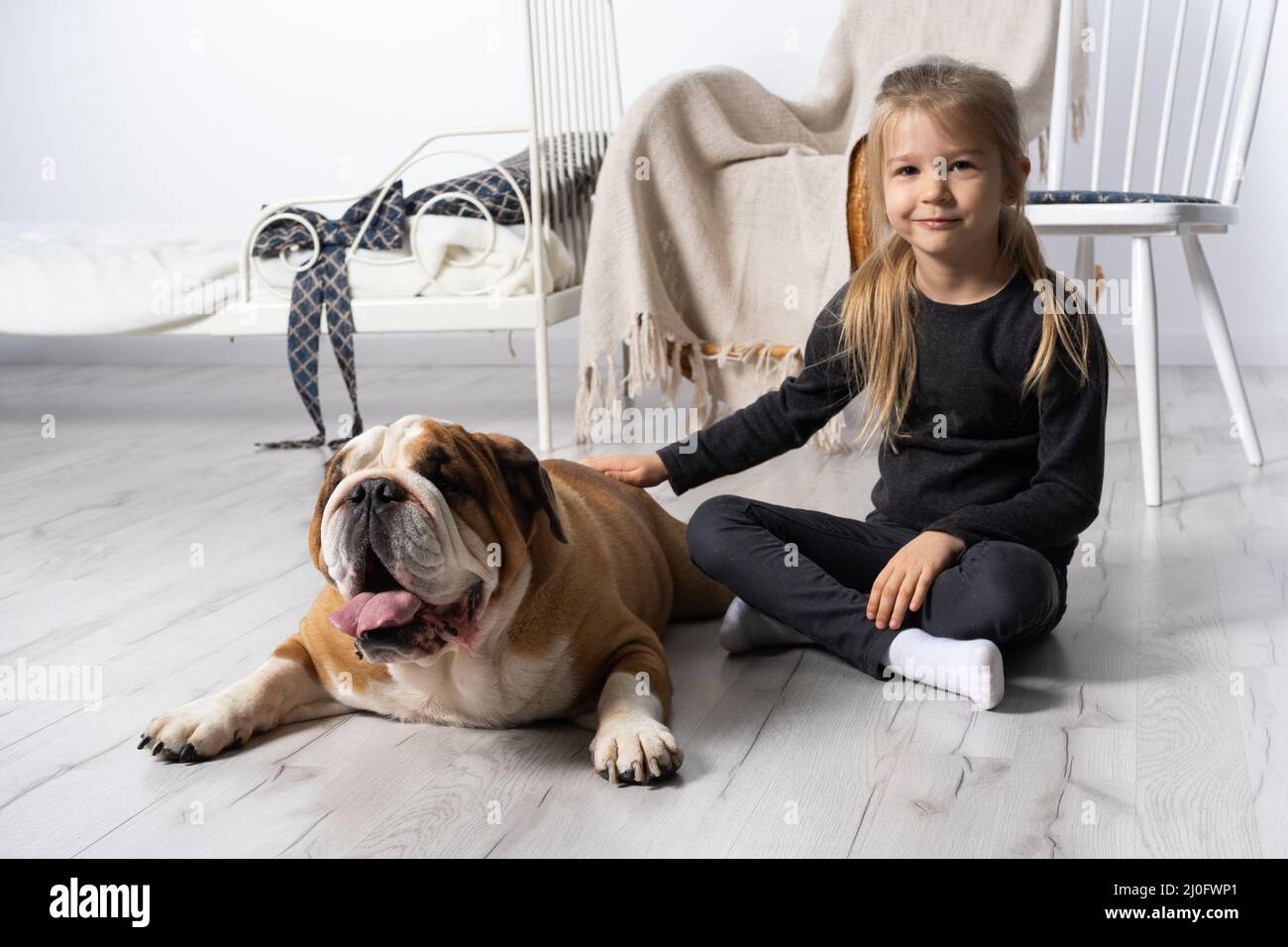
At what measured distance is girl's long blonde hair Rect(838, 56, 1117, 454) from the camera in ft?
4.88

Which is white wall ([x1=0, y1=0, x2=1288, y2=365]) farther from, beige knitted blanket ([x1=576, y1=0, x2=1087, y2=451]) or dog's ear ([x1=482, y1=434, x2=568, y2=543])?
dog's ear ([x1=482, y1=434, x2=568, y2=543])

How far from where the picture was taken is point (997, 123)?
1.50 metres

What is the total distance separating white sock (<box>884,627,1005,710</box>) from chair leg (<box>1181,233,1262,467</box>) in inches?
50.4

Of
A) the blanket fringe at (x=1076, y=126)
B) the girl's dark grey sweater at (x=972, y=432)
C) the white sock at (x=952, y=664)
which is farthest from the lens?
the blanket fringe at (x=1076, y=126)

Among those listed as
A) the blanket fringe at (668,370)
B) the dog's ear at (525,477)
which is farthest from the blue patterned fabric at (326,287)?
the dog's ear at (525,477)

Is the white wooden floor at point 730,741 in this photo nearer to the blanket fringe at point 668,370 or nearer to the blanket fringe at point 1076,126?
the blanket fringe at point 668,370

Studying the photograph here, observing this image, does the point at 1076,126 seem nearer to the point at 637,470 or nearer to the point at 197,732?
the point at 637,470

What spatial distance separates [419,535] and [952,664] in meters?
0.60

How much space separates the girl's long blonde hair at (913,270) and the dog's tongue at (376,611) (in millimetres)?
659

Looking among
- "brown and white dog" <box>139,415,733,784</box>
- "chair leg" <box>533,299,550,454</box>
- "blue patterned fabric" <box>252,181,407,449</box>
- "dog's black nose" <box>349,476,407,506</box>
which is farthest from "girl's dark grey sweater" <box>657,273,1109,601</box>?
"blue patterned fabric" <box>252,181,407,449</box>

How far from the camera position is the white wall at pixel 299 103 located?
12.1 feet

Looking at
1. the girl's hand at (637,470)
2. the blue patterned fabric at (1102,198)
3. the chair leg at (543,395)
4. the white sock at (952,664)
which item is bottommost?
the chair leg at (543,395)

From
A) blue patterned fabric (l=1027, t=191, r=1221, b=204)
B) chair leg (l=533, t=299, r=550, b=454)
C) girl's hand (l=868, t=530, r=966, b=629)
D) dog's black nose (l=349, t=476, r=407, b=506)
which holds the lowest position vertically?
chair leg (l=533, t=299, r=550, b=454)

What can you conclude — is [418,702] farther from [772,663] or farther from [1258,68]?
[1258,68]
